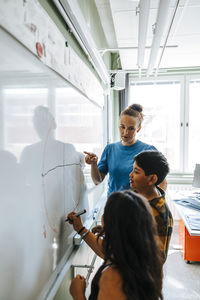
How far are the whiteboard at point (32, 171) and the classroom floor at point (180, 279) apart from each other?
163 cm

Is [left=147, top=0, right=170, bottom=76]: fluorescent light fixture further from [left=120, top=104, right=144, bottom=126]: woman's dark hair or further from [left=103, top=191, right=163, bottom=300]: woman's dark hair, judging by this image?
[left=103, top=191, right=163, bottom=300]: woman's dark hair

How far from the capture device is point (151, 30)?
2.42 meters

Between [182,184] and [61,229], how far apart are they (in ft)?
11.1

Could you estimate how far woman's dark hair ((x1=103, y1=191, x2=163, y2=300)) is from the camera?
0.78 metres

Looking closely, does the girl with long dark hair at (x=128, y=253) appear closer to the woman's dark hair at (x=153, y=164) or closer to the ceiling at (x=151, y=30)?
the woman's dark hair at (x=153, y=164)

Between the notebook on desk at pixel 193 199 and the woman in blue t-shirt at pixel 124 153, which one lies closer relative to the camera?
the woman in blue t-shirt at pixel 124 153

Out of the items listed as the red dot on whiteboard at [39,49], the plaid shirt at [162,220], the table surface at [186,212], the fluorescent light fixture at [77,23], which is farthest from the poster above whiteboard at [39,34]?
the table surface at [186,212]

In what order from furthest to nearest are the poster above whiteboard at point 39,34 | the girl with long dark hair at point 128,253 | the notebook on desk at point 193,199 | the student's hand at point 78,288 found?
the notebook on desk at point 193,199
the student's hand at point 78,288
the girl with long dark hair at point 128,253
the poster above whiteboard at point 39,34

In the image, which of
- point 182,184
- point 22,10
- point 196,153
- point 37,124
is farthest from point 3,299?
point 196,153

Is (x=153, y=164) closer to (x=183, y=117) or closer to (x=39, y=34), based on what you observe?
(x=39, y=34)

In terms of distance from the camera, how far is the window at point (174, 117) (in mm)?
4289

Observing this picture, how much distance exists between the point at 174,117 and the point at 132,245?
3865 mm

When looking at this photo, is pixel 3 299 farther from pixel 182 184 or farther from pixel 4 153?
pixel 182 184

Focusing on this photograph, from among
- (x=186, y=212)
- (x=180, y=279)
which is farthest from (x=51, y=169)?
(x=180, y=279)
